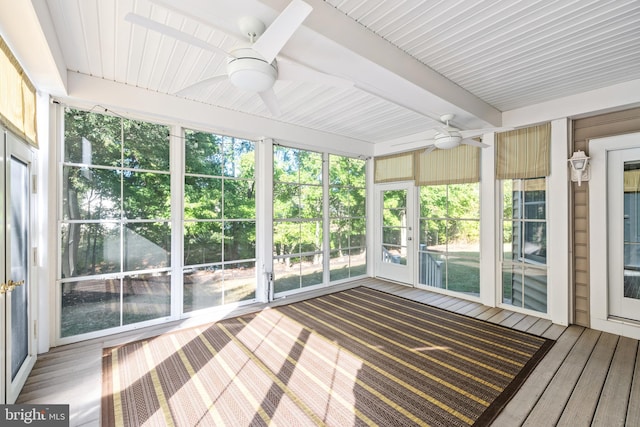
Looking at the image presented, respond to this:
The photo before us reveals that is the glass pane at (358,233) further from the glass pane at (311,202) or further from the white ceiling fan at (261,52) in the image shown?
the white ceiling fan at (261,52)

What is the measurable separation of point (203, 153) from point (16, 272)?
7.55ft

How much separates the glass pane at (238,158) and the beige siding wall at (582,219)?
450 cm

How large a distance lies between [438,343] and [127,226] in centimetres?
385

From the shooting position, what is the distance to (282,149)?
4.87 meters

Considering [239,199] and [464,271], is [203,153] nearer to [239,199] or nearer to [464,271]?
[239,199]

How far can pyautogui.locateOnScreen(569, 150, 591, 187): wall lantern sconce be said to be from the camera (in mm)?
3510

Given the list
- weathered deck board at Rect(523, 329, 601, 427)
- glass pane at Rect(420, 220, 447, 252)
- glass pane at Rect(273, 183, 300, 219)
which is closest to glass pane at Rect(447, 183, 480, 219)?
glass pane at Rect(420, 220, 447, 252)

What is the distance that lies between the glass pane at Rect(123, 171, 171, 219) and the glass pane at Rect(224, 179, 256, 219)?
2.57ft

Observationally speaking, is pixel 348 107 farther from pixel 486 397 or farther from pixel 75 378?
pixel 75 378

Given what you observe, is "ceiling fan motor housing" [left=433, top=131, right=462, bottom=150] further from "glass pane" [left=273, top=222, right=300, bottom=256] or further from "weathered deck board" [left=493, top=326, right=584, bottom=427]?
"glass pane" [left=273, top=222, right=300, bottom=256]

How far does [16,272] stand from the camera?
2.38 meters

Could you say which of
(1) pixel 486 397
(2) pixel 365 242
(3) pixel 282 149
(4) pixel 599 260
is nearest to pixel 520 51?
(4) pixel 599 260

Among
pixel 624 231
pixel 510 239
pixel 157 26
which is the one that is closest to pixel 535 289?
pixel 510 239

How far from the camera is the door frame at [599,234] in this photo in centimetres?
342
